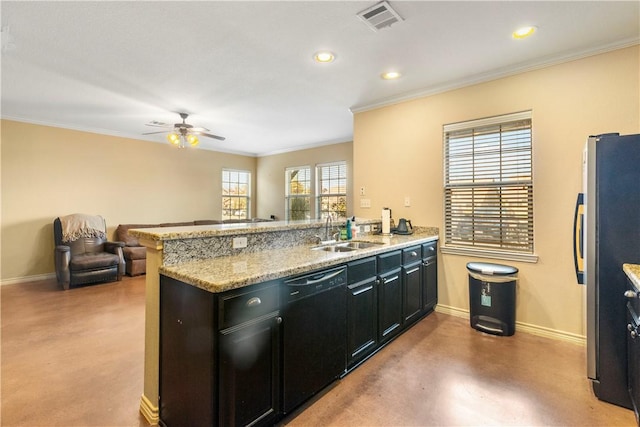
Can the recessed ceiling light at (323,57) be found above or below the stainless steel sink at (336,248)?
above

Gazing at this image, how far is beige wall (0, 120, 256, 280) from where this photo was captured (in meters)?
4.79

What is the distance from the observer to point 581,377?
2.21 metres

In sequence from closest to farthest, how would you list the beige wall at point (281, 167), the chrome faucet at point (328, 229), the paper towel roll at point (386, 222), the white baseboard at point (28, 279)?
the chrome faucet at point (328, 229) → the paper towel roll at point (386, 222) → the white baseboard at point (28, 279) → the beige wall at point (281, 167)

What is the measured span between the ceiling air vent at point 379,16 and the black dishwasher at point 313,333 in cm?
186

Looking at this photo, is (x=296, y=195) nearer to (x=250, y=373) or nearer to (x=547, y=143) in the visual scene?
(x=547, y=143)

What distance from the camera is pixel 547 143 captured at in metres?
2.89

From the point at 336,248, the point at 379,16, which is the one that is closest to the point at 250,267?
the point at 336,248

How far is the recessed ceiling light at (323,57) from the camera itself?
2.79m

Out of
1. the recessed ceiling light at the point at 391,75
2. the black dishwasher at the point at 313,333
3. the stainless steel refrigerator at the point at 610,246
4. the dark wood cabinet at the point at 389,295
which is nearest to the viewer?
the black dishwasher at the point at 313,333

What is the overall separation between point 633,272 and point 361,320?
1.65m

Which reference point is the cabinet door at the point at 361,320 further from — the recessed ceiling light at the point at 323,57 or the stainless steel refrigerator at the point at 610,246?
the recessed ceiling light at the point at 323,57

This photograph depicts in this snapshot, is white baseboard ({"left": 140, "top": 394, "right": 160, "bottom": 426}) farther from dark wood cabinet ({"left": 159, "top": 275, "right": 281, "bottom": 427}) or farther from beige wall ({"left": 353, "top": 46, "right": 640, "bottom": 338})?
beige wall ({"left": 353, "top": 46, "right": 640, "bottom": 338})

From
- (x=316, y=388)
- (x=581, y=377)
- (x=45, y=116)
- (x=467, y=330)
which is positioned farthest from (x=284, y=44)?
(x=45, y=116)

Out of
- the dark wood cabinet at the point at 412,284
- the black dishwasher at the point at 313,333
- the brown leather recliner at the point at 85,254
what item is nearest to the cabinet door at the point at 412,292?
the dark wood cabinet at the point at 412,284
